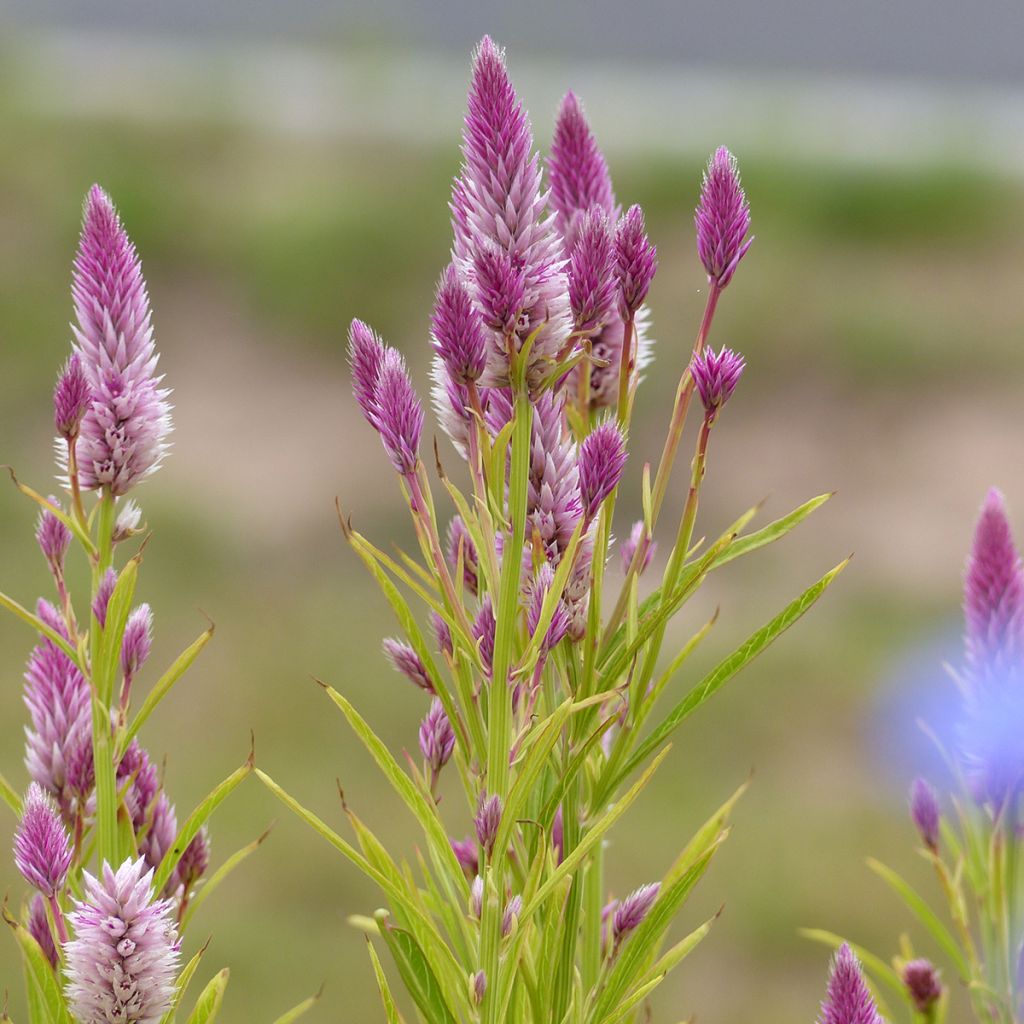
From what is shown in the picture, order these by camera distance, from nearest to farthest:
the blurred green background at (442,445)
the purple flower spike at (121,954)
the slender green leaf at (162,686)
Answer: the purple flower spike at (121,954), the slender green leaf at (162,686), the blurred green background at (442,445)

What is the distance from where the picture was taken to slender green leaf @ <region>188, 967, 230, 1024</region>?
0.57 metres

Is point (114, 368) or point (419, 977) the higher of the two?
point (114, 368)

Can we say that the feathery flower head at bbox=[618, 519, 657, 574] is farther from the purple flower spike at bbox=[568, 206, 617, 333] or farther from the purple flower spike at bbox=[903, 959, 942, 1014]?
the purple flower spike at bbox=[903, 959, 942, 1014]

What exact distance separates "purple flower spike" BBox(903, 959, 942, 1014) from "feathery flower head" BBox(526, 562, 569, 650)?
0.98ft

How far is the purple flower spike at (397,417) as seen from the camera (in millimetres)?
535

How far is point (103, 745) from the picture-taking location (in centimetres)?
55

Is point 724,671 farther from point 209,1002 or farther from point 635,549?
point 209,1002

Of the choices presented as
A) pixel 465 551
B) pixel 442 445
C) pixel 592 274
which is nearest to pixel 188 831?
pixel 465 551

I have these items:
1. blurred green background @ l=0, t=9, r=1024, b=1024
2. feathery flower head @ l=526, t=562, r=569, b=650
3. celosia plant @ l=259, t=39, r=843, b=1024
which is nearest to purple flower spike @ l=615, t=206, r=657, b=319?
celosia plant @ l=259, t=39, r=843, b=1024

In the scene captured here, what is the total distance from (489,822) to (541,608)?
0.08 meters

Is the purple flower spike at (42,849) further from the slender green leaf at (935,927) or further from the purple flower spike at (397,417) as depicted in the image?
the slender green leaf at (935,927)

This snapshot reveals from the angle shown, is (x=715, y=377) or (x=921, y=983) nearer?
(x=715, y=377)

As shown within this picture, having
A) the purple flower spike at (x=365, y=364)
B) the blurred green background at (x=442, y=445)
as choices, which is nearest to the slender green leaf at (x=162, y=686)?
the purple flower spike at (x=365, y=364)

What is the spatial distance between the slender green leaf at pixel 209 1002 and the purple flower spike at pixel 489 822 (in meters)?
0.12
